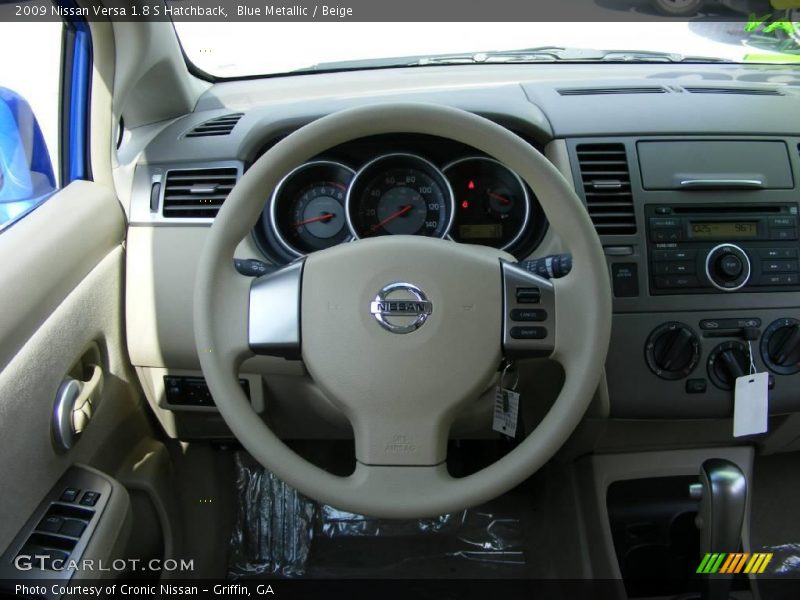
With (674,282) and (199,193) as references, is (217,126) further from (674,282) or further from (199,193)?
(674,282)

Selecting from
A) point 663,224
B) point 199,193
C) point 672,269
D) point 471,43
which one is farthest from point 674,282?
point 199,193

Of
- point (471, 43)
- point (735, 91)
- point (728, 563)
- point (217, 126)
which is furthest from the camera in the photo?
point (471, 43)

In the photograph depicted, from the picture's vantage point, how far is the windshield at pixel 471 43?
1921 mm

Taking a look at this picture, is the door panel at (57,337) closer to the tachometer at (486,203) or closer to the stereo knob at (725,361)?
the tachometer at (486,203)

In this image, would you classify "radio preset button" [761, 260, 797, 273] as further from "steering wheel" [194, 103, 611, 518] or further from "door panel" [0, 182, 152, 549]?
"door panel" [0, 182, 152, 549]

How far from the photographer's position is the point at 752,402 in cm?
150

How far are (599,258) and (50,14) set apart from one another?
129 cm

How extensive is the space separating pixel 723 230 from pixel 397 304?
848 mm

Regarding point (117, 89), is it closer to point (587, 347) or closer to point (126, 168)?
point (126, 168)

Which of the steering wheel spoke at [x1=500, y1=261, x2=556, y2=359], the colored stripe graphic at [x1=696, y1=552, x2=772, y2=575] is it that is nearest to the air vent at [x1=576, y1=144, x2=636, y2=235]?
the steering wheel spoke at [x1=500, y1=261, x2=556, y2=359]

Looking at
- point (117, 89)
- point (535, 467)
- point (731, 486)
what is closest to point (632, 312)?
point (731, 486)

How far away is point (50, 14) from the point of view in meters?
1.51

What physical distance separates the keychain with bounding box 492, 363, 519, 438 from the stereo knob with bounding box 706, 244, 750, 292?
581 mm

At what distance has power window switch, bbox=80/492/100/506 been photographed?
134cm
